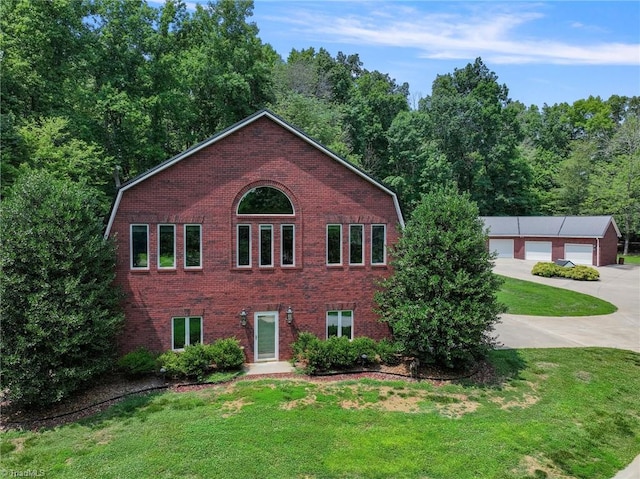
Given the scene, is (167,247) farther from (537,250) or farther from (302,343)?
(537,250)

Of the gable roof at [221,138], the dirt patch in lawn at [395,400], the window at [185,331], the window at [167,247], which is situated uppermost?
the gable roof at [221,138]

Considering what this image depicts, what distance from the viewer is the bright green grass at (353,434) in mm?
8875

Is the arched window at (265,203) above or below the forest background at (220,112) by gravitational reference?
below

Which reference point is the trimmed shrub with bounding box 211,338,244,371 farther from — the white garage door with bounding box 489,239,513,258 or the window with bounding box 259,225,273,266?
the white garage door with bounding box 489,239,513,258

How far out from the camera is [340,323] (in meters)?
15.8

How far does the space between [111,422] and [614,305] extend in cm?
2767

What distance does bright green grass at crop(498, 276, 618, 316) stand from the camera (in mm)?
24094

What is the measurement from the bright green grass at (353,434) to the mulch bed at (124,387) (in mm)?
437

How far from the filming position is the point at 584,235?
37.8 metres

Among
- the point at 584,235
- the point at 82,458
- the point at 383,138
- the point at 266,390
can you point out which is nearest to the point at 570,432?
the point at 266,390

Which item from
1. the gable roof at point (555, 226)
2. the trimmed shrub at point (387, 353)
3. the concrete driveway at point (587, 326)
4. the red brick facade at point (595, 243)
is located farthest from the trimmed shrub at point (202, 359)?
the red brick facade at point (595, 243)

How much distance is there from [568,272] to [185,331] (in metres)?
30.7

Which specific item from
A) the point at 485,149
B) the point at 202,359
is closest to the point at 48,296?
the point at 202,359

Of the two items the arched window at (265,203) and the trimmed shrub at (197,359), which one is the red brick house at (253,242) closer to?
the arched window at (265,203)
